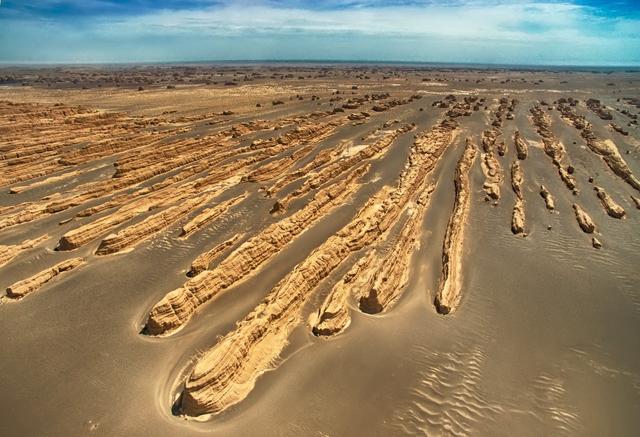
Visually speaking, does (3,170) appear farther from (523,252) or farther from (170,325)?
(523,252)

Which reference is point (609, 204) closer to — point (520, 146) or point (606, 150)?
point (520, 146)

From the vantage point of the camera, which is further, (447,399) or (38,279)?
(38,279)

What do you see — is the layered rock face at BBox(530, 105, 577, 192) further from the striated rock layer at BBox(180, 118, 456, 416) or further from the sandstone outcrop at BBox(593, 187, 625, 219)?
the striated rock layer at BBox(180, 118, 456, 416)

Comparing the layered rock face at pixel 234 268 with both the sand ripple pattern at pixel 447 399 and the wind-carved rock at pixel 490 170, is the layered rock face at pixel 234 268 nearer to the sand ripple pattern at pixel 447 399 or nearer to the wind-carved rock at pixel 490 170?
the sand ripple pattern at pixel 447 399

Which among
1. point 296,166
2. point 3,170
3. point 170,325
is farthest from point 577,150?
point 3,170

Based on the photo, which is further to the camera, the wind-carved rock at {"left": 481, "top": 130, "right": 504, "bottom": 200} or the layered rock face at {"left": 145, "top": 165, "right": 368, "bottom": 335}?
the wind-carved rock at {"left": 481, "top": 130, "right": 504, "bottom": 200}

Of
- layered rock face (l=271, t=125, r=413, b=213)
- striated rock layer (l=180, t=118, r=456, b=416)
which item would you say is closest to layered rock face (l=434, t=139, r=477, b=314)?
striated rock layer (l=180, t=118, r=456, b=416)

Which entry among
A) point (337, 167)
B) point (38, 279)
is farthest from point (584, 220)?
point (38, 279)

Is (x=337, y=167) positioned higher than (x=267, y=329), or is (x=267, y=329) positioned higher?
(x=337, y=167)

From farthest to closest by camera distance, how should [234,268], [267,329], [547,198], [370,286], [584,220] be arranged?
[547,198] → [584,220] → [234,268] → [370,286] → [267,329]
